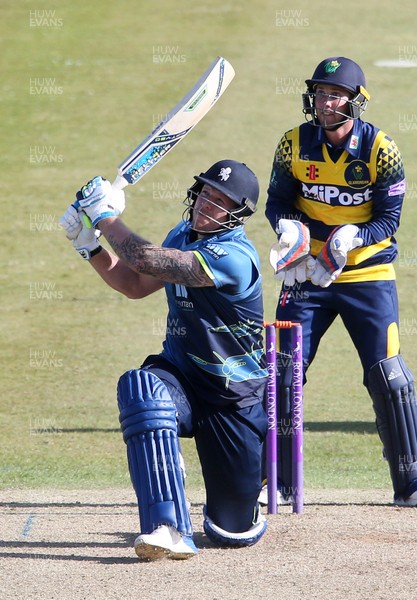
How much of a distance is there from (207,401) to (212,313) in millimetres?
416

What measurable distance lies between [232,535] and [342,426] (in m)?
3.63

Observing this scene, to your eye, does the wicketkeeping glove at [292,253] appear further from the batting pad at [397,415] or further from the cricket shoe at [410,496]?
the cricket shoe at [410,496]

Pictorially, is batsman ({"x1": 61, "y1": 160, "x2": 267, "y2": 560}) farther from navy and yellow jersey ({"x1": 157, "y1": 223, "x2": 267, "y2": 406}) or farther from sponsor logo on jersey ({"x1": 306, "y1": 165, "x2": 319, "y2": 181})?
sponsor logo on jersey ({"x1": 306, "y1": 165, "x2": 319, "y2": 181})

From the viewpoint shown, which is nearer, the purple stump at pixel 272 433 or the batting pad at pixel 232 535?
the batting pad at pixel 232 535

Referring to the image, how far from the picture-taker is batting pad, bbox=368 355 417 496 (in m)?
6.62

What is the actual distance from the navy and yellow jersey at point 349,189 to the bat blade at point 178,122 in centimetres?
77

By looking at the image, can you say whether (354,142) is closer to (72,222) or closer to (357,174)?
(357,174)

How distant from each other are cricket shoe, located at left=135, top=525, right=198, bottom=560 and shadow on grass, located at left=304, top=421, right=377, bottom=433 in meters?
3.88

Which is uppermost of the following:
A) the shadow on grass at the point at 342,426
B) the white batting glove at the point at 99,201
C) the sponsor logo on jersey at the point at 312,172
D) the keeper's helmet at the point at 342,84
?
the keeper's helmet at the point at 342,84

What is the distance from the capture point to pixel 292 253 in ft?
21.2

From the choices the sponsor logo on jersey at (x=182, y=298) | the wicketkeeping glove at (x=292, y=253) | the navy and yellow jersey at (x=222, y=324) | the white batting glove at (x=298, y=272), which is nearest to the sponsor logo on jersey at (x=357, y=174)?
the wicketkeeping glove at (x=292, y=253)

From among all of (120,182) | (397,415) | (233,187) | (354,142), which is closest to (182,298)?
(233,187)

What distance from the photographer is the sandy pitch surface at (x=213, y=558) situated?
A: 4949 millimetres

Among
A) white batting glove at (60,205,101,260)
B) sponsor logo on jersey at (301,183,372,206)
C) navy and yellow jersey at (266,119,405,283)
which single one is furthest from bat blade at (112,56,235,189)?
sponsor logo on jersey at (301,183,372,206)
